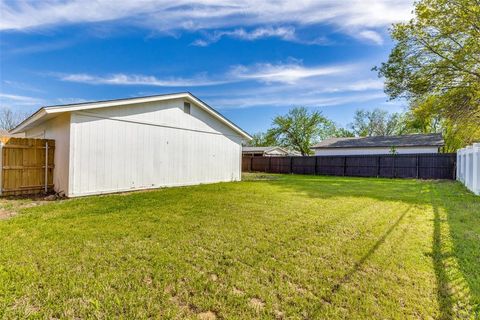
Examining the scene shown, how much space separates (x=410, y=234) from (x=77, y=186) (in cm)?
805

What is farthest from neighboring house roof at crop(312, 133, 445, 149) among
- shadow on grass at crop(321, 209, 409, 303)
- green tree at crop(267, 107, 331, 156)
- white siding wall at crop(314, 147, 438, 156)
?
shadow on grass at crop(321, 209, 409, 303)

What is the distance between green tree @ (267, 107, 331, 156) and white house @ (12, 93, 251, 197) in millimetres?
20748

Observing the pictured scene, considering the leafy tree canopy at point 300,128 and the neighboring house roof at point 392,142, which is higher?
the leafy tree canopy at point 300,128

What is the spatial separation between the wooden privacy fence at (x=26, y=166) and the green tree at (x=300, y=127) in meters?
26.9

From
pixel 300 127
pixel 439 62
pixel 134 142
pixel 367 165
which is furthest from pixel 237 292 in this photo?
pixel 300 127

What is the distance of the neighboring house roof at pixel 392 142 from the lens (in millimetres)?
19964

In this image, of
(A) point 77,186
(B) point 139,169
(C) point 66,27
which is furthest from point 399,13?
(A) point 77,186

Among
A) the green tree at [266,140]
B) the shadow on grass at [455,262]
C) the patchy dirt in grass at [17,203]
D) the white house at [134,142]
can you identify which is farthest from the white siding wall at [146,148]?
the green tree at [266,140]

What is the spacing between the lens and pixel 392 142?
71.2 ft

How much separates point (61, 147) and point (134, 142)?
2.07 meters

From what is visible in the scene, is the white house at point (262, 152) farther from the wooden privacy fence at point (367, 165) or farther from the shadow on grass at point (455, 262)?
the shadow on grass at point (455, 262)

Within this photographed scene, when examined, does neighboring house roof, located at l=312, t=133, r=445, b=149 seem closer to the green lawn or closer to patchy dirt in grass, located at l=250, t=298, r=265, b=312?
the green lawn

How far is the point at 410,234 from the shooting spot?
4.05 meters

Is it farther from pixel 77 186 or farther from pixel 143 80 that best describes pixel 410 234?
pixel 143 80
